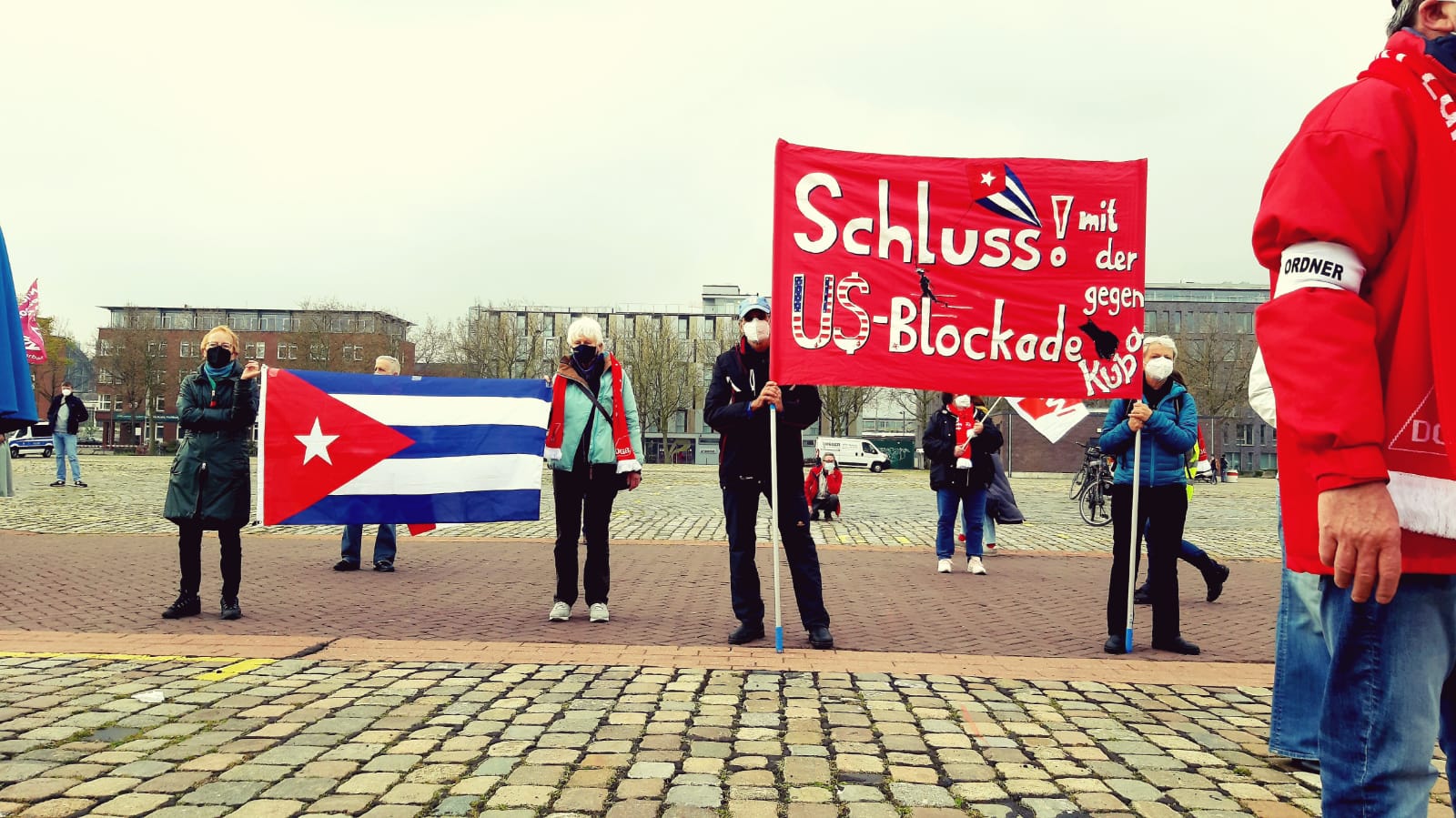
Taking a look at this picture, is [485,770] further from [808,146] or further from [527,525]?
[527,525]

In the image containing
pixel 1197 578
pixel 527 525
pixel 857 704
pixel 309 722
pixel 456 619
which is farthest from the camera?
pixel 527 525

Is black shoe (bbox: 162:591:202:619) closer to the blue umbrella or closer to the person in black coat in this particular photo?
the blue umbrella

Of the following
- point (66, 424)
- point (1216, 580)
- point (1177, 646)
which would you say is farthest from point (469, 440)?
point (66, 424)

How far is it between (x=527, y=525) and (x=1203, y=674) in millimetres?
10388

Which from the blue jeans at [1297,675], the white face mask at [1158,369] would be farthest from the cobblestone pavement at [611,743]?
the white face mask at [1158,369]

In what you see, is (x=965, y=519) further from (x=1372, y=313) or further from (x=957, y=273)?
(x=1372, y=313)

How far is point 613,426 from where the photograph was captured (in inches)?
279

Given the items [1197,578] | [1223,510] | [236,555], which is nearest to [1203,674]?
[1197,578]

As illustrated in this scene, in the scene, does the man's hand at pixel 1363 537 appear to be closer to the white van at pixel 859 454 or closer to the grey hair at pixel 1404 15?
the grey hair at pixel 1404 15

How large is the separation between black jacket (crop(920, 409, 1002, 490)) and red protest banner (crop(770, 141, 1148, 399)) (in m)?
4.05

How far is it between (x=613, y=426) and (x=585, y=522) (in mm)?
671

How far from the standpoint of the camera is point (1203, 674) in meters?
5.58

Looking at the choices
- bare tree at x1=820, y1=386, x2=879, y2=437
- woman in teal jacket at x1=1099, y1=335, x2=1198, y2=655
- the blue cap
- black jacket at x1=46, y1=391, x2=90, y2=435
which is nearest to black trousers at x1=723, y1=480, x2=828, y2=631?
the blue cap

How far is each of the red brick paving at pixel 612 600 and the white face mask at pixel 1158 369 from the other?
1.68 m
